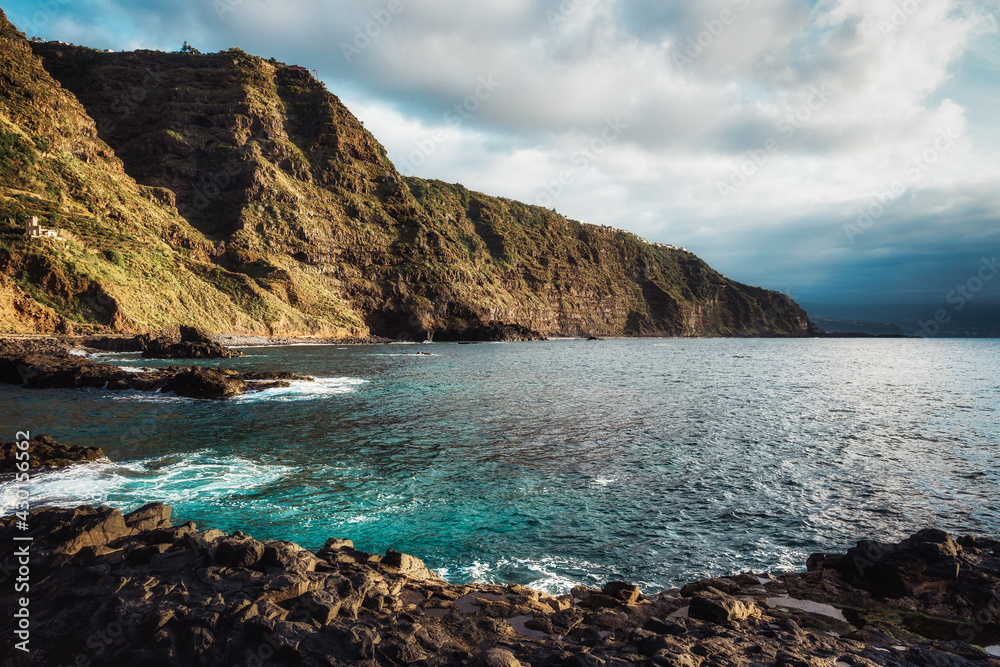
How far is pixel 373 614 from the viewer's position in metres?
6.87

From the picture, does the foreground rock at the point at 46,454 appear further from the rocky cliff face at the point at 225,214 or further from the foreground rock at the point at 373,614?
the rocky cliff face at the point at 225,214

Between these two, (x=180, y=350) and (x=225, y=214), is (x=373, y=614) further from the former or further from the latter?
(x=225, y=214)

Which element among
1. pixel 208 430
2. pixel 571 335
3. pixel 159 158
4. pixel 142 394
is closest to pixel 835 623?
pixel 208 430

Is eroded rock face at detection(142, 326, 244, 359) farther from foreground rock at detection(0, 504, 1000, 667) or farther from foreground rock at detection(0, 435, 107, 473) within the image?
foreground rock at detection(0, 504, 1000, 667)

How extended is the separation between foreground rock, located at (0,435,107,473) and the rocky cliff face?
54.4 meters

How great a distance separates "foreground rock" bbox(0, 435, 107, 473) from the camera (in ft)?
50.4

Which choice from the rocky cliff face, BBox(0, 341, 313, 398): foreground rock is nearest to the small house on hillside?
the rocky cliff face

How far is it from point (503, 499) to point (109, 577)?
9209 millimetres

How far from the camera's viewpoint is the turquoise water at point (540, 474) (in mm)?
11375

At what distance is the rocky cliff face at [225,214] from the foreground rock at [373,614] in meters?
68.5

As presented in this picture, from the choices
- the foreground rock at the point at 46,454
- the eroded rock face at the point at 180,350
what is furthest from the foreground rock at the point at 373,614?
the eroded rock face at the point at 180,350

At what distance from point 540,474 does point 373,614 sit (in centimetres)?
1013

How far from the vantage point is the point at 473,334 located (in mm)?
133250

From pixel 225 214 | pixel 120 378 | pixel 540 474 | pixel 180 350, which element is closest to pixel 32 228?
pixel 180 350
